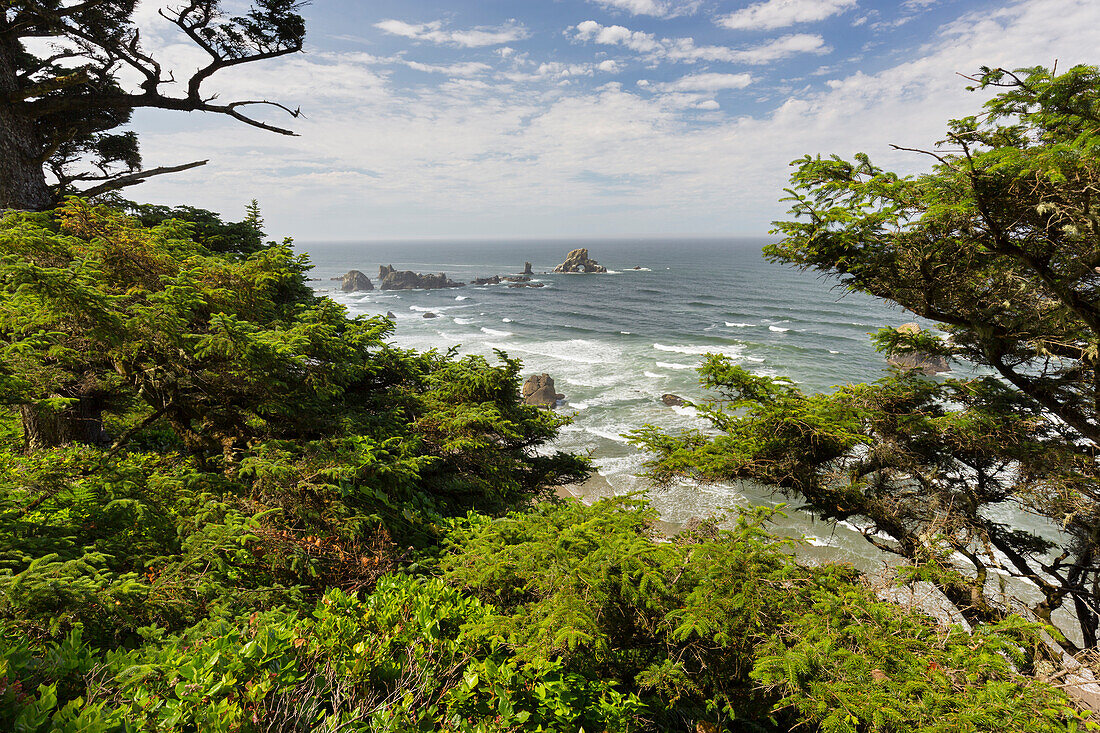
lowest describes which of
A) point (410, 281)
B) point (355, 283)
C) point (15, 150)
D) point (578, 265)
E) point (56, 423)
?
point (56, 423)

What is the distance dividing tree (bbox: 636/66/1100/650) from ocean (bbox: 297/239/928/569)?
0.99 metres

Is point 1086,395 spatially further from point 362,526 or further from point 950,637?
point 362,526

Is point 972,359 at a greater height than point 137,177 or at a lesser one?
lesser

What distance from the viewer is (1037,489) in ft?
20.4

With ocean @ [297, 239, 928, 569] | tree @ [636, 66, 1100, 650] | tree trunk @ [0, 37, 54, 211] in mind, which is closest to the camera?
tree @ [636, 66, 1100, 650]

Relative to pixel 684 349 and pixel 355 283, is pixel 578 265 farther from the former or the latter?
pixel 684 349

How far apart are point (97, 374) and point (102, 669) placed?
4951mm

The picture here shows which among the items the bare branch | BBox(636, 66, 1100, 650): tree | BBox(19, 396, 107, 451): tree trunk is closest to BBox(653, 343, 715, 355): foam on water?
BBox(636, 66, 1100, 650): tree

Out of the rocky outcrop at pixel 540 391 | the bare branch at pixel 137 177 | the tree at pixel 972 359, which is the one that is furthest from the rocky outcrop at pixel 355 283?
the tree at pixel 972 359

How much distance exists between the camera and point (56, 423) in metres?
6.17

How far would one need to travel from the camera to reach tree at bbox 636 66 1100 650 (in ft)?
16.7

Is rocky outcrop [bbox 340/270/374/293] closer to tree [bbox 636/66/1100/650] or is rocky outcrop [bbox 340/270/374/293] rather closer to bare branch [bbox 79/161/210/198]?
bare branch [bbox 79/161/210/198]

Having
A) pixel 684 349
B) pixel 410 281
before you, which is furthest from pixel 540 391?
pixel 410 281

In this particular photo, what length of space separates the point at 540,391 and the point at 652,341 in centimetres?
2002
